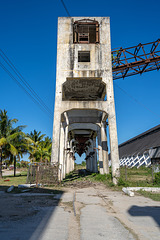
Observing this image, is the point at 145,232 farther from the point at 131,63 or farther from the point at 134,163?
the point at 134,163

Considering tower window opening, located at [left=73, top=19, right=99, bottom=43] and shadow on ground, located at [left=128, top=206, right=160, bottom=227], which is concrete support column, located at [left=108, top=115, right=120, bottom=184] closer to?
shadow on ground, located at [left=128, top=206, right=160, bottom=227]

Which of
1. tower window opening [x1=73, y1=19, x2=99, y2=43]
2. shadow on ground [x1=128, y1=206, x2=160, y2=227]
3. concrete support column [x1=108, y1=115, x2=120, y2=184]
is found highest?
tower window opening [x1=73, y1=19, x2=99, y2=43]

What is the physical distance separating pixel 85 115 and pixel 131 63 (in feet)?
26.5

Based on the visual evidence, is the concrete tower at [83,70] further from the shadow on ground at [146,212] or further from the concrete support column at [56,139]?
the shadow on ground at [146,212]

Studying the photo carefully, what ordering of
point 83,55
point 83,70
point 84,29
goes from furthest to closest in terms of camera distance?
point 84,29, point 83,55, point 83,70

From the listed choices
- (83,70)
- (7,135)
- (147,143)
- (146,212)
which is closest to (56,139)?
(83,70)

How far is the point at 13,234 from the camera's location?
385 centimetres

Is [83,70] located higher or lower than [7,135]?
higher

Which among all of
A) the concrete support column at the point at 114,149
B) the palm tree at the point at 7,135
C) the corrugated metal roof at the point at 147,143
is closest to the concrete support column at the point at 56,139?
the concrete support column at the point at 114,149

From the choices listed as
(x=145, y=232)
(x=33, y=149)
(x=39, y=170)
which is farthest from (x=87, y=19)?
(x=33, y=149)

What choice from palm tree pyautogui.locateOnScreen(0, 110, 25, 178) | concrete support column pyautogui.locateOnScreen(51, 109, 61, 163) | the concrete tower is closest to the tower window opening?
the concrete tower

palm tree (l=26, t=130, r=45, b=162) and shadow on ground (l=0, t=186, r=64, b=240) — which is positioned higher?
palm tree (l=26, t=130, r=45, b=162)

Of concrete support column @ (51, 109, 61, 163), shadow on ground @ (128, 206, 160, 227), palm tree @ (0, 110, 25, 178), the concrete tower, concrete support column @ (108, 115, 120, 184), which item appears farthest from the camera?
palm tree @ (0, 110, 25, 178)

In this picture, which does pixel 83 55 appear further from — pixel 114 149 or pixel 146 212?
pixel 146 212
